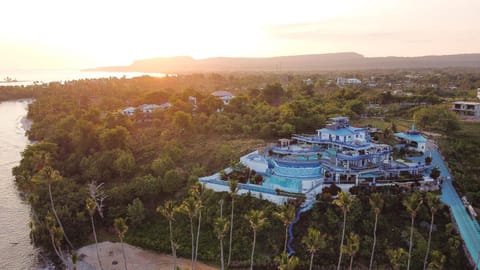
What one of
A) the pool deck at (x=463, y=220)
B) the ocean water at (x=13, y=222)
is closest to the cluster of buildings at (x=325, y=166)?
the pool deck at (x=463, y=220)

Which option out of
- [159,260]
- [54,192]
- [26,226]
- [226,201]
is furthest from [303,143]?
[26,226]

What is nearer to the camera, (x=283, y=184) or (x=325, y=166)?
Answer: (x=283, y=184)

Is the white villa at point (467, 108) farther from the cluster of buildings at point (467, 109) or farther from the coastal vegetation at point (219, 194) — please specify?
the coastal vegetation at point (219, 194)

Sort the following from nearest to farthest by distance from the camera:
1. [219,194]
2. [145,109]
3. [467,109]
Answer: [219,194], [467,109], [145,109]

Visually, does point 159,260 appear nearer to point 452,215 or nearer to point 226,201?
point 226,201

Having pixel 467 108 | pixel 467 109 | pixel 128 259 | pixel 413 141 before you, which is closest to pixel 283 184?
pixel 128 259

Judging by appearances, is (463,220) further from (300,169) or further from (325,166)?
(300,169)

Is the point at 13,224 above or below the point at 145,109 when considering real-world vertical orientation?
below
